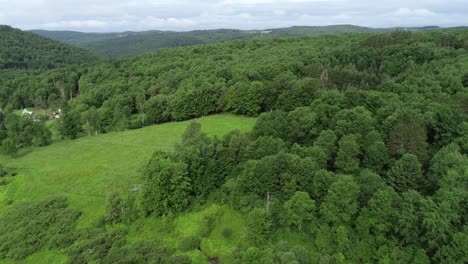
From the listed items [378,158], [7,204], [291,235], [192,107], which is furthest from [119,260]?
[192,107]

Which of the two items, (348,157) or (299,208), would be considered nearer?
(299,208)

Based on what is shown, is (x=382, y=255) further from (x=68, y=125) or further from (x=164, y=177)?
(x=68, y=125)

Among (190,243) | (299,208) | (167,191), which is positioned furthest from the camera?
(167,191)

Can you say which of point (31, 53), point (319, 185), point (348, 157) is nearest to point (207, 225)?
point (319, 185)

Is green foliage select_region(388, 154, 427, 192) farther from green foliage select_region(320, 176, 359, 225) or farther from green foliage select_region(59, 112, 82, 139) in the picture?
green foliage select_region(59, 112, 82, 139)

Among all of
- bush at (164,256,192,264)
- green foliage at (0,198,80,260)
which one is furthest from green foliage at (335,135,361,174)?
green foliage at (0,198,80,260)

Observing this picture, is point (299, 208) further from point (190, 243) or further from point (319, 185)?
point (190, 243)
